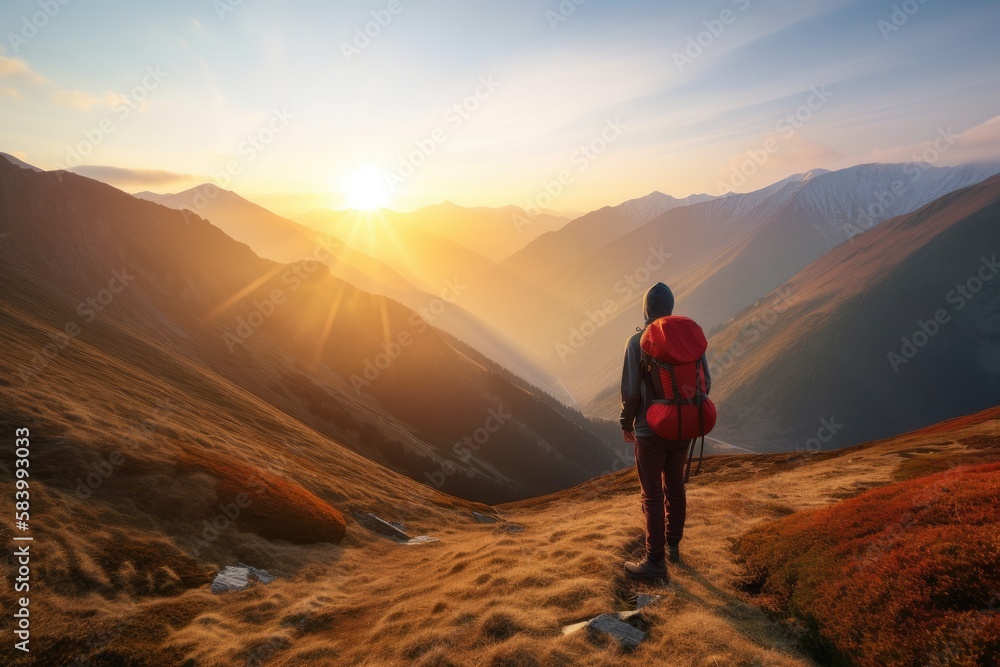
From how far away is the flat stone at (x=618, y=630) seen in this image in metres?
8.49

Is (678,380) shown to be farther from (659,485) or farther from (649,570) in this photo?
(649,570)

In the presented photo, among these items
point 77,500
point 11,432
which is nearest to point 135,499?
point 77,500

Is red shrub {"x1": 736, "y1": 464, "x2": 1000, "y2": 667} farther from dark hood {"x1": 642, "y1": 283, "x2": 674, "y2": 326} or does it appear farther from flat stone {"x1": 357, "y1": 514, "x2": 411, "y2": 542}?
flat stone {"x1": 357, "y1": 514, "x2": 411, "y2": 542}

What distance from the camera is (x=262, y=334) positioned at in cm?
10294

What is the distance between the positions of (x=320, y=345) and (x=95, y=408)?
95.5 meters

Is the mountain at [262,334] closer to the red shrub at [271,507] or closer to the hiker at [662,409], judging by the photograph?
the red shrub at [271,507]

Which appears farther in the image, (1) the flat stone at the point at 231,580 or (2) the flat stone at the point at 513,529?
(2) the flat stone at the point at 513,529

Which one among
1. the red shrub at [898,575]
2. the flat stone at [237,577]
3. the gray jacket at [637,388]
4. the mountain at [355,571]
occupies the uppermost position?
the gray jacket at [637,388]

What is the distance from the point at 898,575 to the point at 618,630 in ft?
16.2

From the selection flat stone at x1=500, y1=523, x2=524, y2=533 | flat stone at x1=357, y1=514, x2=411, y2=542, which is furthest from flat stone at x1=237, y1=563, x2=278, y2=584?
flat stone at x1=500, y1=523, x2=524, y2=533

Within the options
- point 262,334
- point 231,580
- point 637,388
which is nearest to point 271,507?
point 231,580

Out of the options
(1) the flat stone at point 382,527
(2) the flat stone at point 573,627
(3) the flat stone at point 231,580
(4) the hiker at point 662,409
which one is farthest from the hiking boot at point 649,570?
(1) the flat stone at point 382,527

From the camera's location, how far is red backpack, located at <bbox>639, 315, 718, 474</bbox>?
987 centimetres

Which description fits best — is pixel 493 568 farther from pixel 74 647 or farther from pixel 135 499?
pixel 135 499
